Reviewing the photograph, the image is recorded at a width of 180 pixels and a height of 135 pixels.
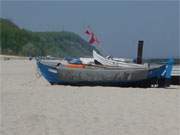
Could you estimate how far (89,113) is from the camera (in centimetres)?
1084

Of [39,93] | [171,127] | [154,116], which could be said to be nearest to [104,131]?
[171,127]

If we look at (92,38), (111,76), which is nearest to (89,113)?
(111,76)

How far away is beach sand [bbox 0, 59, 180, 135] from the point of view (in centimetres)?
893

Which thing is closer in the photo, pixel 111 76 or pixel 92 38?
pixel 111 76

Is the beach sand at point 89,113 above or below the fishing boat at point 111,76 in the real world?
below

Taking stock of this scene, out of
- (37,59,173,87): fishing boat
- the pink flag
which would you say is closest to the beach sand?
(37,59,173,87): fishing boat

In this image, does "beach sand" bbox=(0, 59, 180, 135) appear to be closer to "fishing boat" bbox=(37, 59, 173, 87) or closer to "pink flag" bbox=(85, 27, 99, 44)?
"fishing boat" bbox=(37, 59, 173, 87)

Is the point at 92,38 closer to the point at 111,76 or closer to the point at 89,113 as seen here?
the point at 111,76

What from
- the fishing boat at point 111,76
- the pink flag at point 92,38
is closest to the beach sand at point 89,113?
the fishing boat at point 111,76

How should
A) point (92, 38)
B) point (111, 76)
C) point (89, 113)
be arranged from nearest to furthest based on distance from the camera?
1. point (89, 113)
2. point (111, 76)
3. point (92, 38)

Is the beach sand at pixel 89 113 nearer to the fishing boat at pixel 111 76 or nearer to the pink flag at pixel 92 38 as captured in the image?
the fishing boat at pixel 111 76

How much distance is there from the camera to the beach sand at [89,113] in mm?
8927

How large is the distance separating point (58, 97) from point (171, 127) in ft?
16.9

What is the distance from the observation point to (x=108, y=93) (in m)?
15.4
